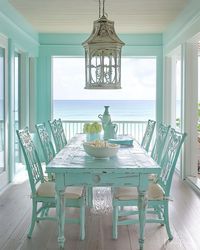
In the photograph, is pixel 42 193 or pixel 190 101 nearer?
pixel 42 193

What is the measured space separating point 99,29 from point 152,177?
164 centimetres

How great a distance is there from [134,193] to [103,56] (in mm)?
1438

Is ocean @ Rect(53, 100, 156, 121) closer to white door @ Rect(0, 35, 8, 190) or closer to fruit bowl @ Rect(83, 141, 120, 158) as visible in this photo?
white door @ Rect(0, 35, 8, 190)

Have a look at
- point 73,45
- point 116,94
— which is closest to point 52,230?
point 73,45

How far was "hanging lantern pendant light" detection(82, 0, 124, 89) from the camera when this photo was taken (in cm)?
400

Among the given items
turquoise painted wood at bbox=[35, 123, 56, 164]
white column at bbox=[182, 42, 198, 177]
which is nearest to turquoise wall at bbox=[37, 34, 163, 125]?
white column at bbox=[182, 42, 198, 177]

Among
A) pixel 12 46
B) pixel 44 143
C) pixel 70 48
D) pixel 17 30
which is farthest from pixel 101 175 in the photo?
pixel 70 48

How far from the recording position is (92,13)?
20.5 feet

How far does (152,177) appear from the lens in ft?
13.8

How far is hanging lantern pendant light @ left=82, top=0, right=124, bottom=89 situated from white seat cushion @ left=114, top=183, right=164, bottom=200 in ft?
3.58

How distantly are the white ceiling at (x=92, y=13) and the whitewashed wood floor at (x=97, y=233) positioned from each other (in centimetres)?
284

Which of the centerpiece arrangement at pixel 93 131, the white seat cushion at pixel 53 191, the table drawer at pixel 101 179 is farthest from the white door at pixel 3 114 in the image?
the table drawer at pixel 101 179

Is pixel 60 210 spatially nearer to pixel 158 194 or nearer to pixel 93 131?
pixel 158 194

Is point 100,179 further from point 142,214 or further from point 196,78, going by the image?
point 196,78
